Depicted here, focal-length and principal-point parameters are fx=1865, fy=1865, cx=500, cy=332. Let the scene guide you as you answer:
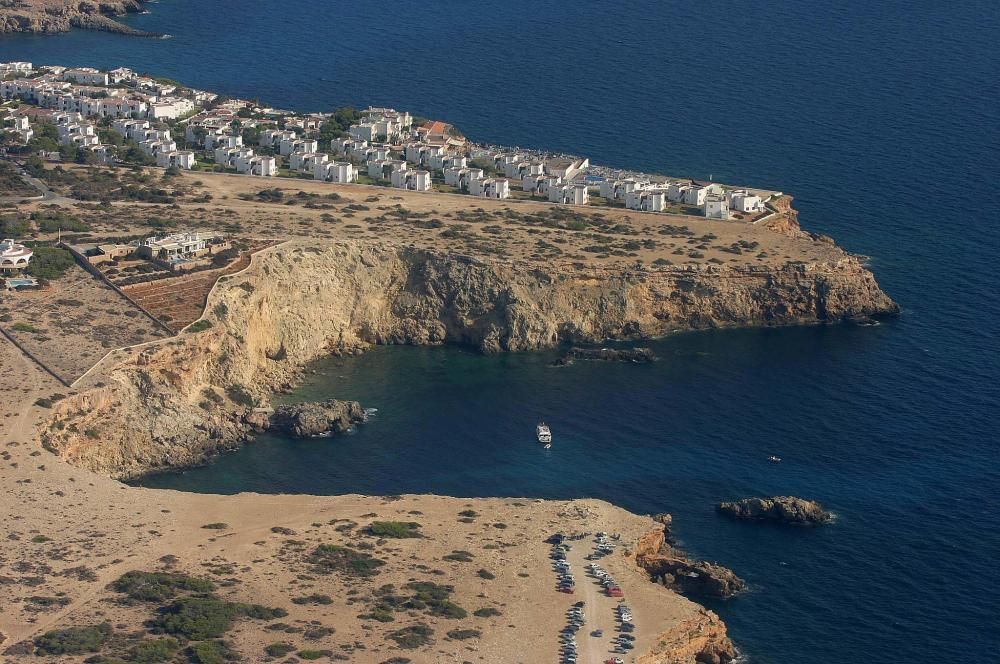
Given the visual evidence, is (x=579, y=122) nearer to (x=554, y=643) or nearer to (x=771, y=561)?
(x=771, y=561)

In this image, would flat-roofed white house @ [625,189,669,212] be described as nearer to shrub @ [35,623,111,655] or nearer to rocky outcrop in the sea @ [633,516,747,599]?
rocky outcrop in the sea @ [633,516,747,599]

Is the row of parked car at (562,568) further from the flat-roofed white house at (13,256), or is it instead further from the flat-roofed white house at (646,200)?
the flat-roofed white house at (646,200)

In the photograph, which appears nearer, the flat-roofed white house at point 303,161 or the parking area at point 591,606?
the parking area at point 591,606

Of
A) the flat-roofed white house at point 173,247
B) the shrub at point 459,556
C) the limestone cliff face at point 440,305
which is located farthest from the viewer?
the flat-roofed white house at point 173,247

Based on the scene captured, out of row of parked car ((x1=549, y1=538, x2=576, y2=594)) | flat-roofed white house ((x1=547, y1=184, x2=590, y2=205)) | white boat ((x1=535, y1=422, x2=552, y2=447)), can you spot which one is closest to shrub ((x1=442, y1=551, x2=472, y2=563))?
row of parked car ((x1=549, y1=538, x2=576, y2=594))

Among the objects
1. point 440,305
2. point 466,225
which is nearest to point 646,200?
point 466,225

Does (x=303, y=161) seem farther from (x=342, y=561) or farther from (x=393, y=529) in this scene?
(x=342, y=561)

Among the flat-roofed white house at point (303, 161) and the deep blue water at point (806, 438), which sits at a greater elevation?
the flat-roofed white house at point (303, 161)

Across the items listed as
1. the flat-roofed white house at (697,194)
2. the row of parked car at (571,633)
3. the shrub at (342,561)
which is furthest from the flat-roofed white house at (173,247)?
the row of parked car at (571,633)
